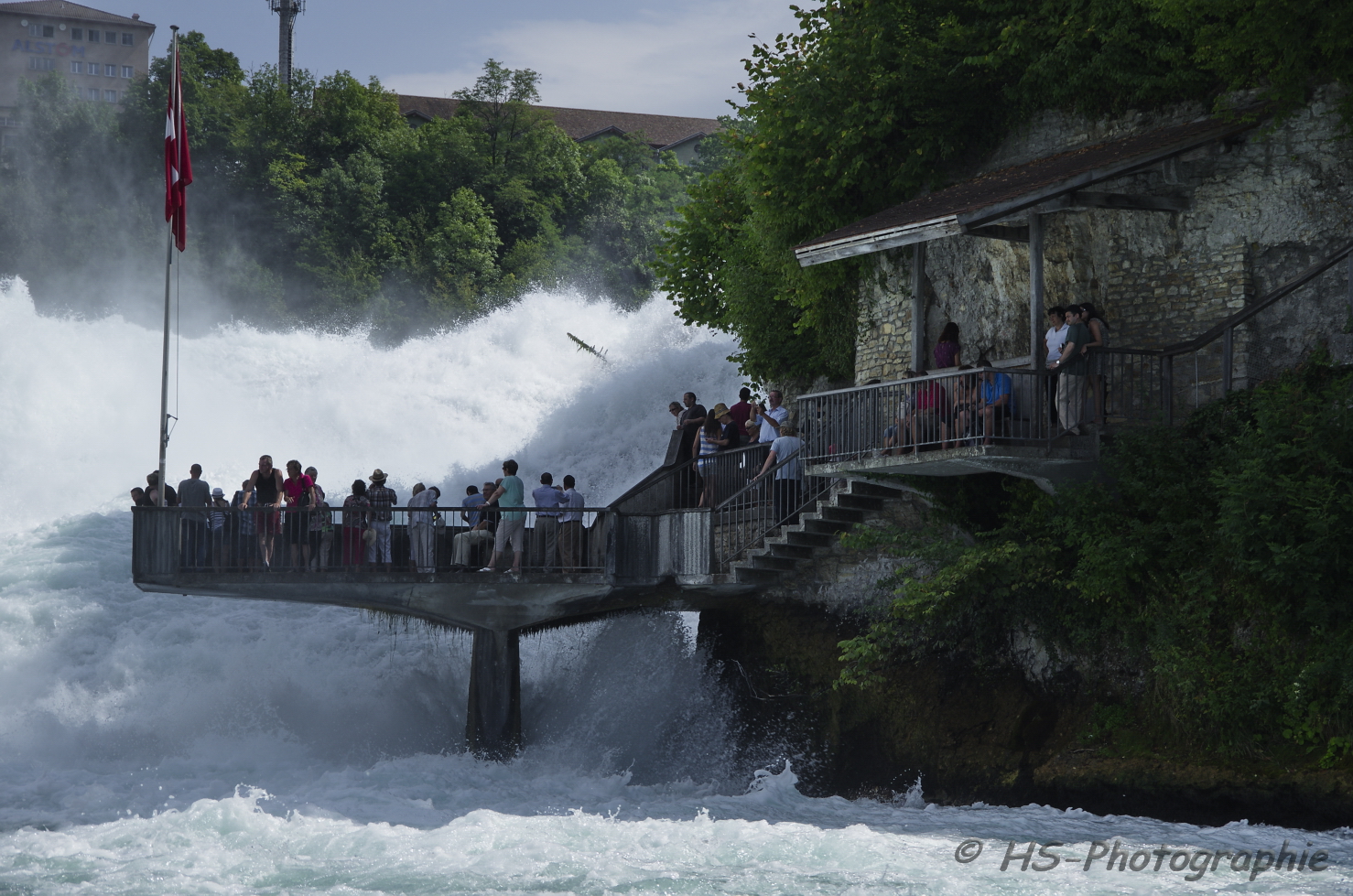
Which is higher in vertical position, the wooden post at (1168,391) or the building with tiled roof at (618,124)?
the building with tiled roof at (618,124)

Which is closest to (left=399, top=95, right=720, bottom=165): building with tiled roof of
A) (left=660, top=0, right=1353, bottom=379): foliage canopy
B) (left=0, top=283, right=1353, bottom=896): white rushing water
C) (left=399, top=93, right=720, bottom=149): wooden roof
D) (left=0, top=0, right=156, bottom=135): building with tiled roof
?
(left=399, top=93, right=720, bottom=149): wooden roof

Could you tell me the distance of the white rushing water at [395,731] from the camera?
16.0m

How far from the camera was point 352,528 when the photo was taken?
21.7 m

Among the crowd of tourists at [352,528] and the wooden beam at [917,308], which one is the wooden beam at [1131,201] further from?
the crowd of tourists at [352,528]

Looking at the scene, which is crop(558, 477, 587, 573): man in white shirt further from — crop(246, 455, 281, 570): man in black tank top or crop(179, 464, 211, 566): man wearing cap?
crop(179, 464, 211, 566): man wearing cap

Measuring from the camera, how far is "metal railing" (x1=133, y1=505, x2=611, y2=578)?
21.0m

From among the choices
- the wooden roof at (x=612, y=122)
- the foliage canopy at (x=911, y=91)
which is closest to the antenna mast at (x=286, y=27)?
the wooden roof at (x=612, y=122)

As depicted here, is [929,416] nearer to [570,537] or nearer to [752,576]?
[752,576]

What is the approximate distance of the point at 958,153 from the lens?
24250mm

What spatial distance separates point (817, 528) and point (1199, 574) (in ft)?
19.8

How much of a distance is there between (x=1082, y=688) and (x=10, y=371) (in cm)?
3814

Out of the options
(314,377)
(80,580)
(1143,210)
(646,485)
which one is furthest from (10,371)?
(1143,210)

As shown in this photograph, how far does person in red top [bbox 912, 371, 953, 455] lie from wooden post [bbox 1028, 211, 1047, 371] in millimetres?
1315

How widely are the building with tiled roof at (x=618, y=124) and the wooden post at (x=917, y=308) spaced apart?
69.9 m
